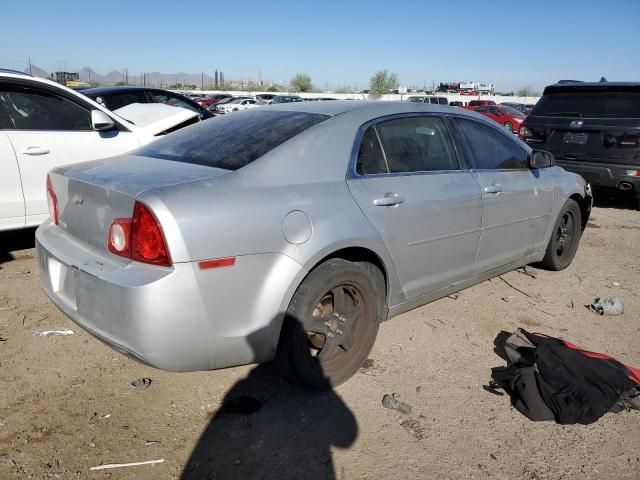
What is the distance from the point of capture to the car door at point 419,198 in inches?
119

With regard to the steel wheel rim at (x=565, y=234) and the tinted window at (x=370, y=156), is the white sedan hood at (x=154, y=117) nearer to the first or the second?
the tinted window at (x=370, y=156)

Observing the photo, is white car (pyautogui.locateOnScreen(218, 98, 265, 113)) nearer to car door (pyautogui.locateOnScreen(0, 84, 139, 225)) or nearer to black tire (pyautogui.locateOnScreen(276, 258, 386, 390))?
car door (pyautogui.locateOnScreen(0, 84, 139, 225))

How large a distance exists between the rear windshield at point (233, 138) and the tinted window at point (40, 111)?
201cm

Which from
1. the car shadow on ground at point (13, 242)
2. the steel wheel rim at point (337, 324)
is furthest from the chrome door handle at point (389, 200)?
the car shadow on ground at point (13, 242)

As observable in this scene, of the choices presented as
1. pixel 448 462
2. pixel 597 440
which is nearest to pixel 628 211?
pixel 597 440

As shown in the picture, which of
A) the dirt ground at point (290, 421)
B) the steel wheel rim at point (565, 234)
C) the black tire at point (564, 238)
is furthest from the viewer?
the steel wheel rim at point (565, 234)

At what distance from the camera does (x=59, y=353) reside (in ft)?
10.6

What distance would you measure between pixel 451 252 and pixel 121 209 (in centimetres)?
209

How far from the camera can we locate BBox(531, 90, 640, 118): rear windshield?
7.04 metres

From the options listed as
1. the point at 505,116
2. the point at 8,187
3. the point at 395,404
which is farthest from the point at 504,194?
the point at 505,116

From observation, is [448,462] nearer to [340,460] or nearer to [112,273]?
[340,460]

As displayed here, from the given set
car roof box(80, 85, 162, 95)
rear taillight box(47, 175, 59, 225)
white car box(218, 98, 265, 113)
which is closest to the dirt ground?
rear taillight box(47, 175, 59, 225)

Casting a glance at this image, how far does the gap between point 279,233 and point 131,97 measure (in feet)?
23.8

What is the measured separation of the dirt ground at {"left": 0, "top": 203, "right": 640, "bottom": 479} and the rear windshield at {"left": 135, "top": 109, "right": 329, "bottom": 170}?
1.24 metres
